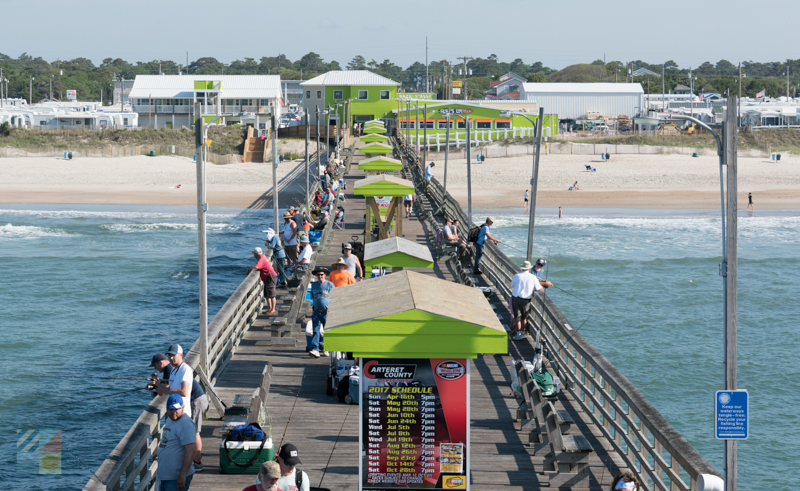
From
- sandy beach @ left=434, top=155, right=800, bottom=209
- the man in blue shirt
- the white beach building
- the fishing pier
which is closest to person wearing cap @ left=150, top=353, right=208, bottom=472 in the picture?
the fishing pier

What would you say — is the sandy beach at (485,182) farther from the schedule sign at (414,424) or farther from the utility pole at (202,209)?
the schedule sign at (414,424)

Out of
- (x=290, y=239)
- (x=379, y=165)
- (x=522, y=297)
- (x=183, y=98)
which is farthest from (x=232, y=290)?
(x=183, y=98)

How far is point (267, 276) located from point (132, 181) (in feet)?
175

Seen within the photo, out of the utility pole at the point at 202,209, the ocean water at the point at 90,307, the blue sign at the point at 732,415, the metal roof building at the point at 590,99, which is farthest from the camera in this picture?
the metal roof building at the point at 590,99

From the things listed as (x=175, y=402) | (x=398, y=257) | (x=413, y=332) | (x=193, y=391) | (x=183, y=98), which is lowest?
(x=193, y=391)

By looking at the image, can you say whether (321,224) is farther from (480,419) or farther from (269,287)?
(480,419)

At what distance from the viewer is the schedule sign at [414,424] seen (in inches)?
323

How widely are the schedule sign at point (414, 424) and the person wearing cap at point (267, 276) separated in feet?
27.6

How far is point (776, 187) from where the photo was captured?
69.8m

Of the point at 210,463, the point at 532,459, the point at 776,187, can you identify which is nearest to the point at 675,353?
the point at 532,459

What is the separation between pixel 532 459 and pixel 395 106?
3147 inches

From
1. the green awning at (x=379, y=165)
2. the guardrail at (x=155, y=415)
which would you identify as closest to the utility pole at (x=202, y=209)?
the guardrail at (x=155, y=415)

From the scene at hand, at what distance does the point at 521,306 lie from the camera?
574 inches

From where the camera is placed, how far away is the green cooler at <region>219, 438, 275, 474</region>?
9312 mm
